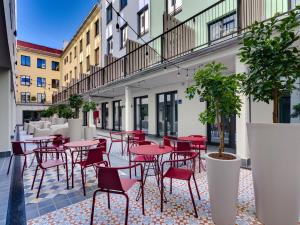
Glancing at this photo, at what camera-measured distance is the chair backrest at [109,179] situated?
206 cm

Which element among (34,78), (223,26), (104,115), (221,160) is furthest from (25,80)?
(221,160)

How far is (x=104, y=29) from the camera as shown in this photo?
14547 mm

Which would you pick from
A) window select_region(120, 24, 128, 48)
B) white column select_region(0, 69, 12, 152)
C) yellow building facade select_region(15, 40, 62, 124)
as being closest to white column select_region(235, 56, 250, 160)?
white column select_region(0, 69, 12, 152)

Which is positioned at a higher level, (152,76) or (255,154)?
(152,76)

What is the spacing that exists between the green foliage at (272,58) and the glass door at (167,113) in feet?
21.6

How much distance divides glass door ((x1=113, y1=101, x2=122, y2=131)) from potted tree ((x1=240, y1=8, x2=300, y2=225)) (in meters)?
11.6

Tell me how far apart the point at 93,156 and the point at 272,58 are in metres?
2.87

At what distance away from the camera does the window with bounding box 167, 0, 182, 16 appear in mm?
8641

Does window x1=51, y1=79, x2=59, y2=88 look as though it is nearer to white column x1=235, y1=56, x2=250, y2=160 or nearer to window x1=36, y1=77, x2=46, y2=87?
window x1=36, y1=77, x2=46, y2=87

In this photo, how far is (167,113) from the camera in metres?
9.45

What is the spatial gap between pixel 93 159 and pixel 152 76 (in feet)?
15.0

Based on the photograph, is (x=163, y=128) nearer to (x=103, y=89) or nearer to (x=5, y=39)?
(x=103, y=89)

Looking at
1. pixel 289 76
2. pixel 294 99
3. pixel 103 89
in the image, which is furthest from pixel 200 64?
pixel 103 89

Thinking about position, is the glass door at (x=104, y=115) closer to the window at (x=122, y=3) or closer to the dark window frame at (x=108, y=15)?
the dark window frame at (x=108, y=15)
